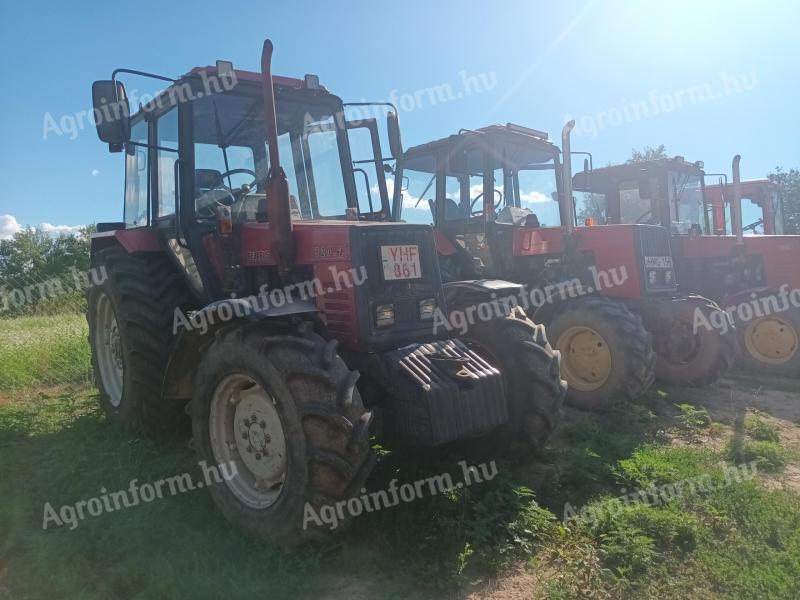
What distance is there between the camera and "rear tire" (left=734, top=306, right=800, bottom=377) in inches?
330

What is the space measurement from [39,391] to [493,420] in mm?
6032

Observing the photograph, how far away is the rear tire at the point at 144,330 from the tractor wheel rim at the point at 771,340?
25.3 ft

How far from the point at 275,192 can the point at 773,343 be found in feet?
25.5

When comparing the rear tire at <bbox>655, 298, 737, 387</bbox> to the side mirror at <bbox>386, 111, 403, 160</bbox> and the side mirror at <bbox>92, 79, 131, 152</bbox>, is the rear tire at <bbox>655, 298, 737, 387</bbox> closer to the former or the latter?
the side mirror at <bbox>386, 111, 403, 160</bbox>

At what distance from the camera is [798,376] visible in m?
8.33

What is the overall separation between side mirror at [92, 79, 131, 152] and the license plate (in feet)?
18.0

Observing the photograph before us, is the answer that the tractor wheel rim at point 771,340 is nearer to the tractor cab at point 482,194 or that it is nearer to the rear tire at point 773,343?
the rear tire at point 773,343

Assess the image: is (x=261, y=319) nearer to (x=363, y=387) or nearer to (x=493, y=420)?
(x=363, y=387)

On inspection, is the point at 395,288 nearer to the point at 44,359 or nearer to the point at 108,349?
the point at 108,349

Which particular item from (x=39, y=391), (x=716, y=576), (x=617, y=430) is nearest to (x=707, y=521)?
(x=716, y=576)

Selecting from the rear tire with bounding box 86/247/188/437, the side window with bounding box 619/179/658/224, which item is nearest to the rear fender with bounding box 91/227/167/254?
the rear tire with bounding box 86/247/188/437

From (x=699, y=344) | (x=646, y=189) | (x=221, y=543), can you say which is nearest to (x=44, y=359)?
(x=221, y=543)

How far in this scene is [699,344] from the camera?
682 centimetres

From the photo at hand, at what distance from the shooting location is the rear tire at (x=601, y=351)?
5.92 m
